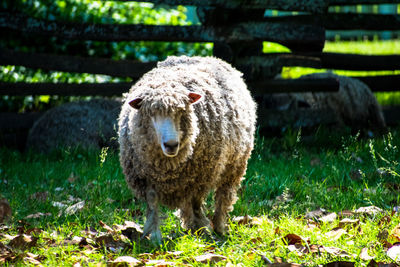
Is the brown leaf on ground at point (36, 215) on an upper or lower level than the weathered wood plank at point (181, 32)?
lower

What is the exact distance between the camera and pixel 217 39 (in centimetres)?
599

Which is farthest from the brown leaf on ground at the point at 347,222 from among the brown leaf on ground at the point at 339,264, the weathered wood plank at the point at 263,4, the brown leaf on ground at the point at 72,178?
the weathered wood plank at the point at 263,4

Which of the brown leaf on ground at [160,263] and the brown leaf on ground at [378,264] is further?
the brown leaf on ground at [160,263]

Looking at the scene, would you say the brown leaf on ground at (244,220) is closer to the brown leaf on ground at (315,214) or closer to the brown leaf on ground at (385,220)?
the brown leaf on ground at (315,214)

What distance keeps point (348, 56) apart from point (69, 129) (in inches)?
162

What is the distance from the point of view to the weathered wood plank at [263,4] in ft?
18.9

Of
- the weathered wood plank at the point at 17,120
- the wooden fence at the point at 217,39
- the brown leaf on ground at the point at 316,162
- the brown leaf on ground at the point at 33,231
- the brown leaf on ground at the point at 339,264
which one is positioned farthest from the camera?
the weathered wood plank at the point at 17,120

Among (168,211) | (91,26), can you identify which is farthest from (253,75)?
(168,211)

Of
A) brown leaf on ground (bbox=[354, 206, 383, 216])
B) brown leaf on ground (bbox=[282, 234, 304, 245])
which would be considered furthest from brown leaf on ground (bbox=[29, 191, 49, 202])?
brown leaf on ground (bbox=[354, 206, 383, 216])

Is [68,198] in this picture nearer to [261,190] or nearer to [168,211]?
[168,211]

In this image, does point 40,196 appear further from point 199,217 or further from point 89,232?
point 199,217

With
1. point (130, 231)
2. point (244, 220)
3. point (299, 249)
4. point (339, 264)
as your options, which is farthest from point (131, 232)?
point (339, 264)

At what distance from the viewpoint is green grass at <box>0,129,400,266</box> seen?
3.31 m

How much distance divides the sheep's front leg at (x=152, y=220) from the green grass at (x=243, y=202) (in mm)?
61
